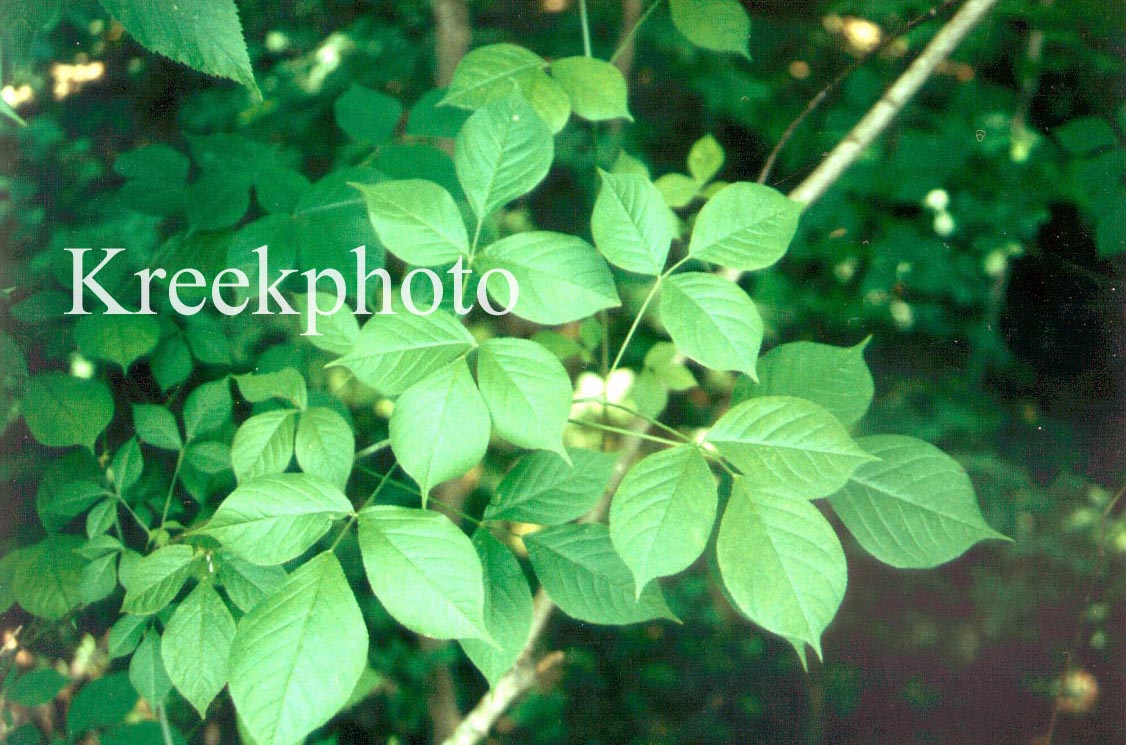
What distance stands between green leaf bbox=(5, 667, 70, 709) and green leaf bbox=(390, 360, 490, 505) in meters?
0.66

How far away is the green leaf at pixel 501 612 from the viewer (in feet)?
2.01

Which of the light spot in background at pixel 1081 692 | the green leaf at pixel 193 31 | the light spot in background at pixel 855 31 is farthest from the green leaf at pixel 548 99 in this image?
the light spot in background at pixel 1081 692

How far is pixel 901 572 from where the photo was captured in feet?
6.82

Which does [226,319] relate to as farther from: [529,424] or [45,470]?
[529,424]

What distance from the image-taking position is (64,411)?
868mm

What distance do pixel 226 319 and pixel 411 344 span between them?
0.76 meters

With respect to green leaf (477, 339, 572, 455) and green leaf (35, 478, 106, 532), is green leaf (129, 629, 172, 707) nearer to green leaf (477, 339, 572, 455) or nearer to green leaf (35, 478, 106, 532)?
green leaf (35, 478, 106, 532)

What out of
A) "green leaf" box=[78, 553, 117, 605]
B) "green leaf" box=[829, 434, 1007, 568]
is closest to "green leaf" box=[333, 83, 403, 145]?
"green leaf" box=[78, 553, 117, 605]

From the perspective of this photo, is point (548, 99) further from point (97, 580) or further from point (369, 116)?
point (97, 580)

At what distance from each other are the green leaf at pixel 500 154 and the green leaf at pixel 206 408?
0.41 meters

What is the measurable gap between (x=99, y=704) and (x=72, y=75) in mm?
1360

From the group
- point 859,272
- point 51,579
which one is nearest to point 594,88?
point 51,579

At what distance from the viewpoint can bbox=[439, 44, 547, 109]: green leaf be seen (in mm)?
763

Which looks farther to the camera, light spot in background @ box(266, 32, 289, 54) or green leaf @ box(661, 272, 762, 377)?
light spot in background @ box(266, 32, 289, 54)
